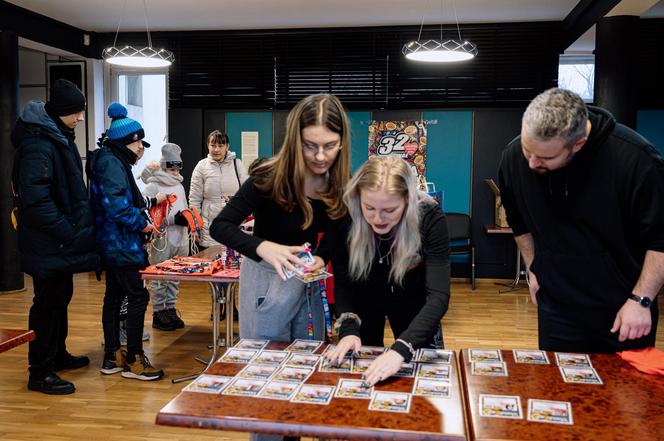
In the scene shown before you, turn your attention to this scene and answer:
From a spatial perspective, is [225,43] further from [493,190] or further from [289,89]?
[493,190]

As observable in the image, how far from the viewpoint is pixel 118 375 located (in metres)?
4.23

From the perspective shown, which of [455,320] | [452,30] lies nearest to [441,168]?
[452,30]

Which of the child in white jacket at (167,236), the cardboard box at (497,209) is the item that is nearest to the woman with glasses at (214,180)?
the child in white jacket at (167,236)

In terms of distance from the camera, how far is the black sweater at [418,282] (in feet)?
6.51

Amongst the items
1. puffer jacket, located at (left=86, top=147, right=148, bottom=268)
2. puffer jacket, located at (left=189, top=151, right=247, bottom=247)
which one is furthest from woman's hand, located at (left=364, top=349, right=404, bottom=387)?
puffer jacket, located at (left=189, top=151, right=247, bottom=247)

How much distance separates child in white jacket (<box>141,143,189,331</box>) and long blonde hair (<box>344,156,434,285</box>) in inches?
130

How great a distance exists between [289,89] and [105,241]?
184 inches

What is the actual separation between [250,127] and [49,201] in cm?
464

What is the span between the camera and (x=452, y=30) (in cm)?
793

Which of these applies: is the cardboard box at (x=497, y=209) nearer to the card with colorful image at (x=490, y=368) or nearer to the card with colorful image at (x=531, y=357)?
the card with colorful image at (x=531, y=357)

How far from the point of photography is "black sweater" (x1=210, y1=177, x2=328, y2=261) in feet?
7.12

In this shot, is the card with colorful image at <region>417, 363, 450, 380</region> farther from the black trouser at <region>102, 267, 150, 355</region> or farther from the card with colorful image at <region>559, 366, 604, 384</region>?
the black trouser at <region>102, 267, 150, 355</region>

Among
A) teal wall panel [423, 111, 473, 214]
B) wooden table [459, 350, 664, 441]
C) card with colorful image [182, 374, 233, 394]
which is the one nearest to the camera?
wooden table [459, 350, 664, 441]

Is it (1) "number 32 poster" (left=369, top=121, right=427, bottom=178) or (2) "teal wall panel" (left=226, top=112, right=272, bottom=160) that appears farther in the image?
(2) "teal wall panel" (left=226, top=112, right=272, bottom=160)
